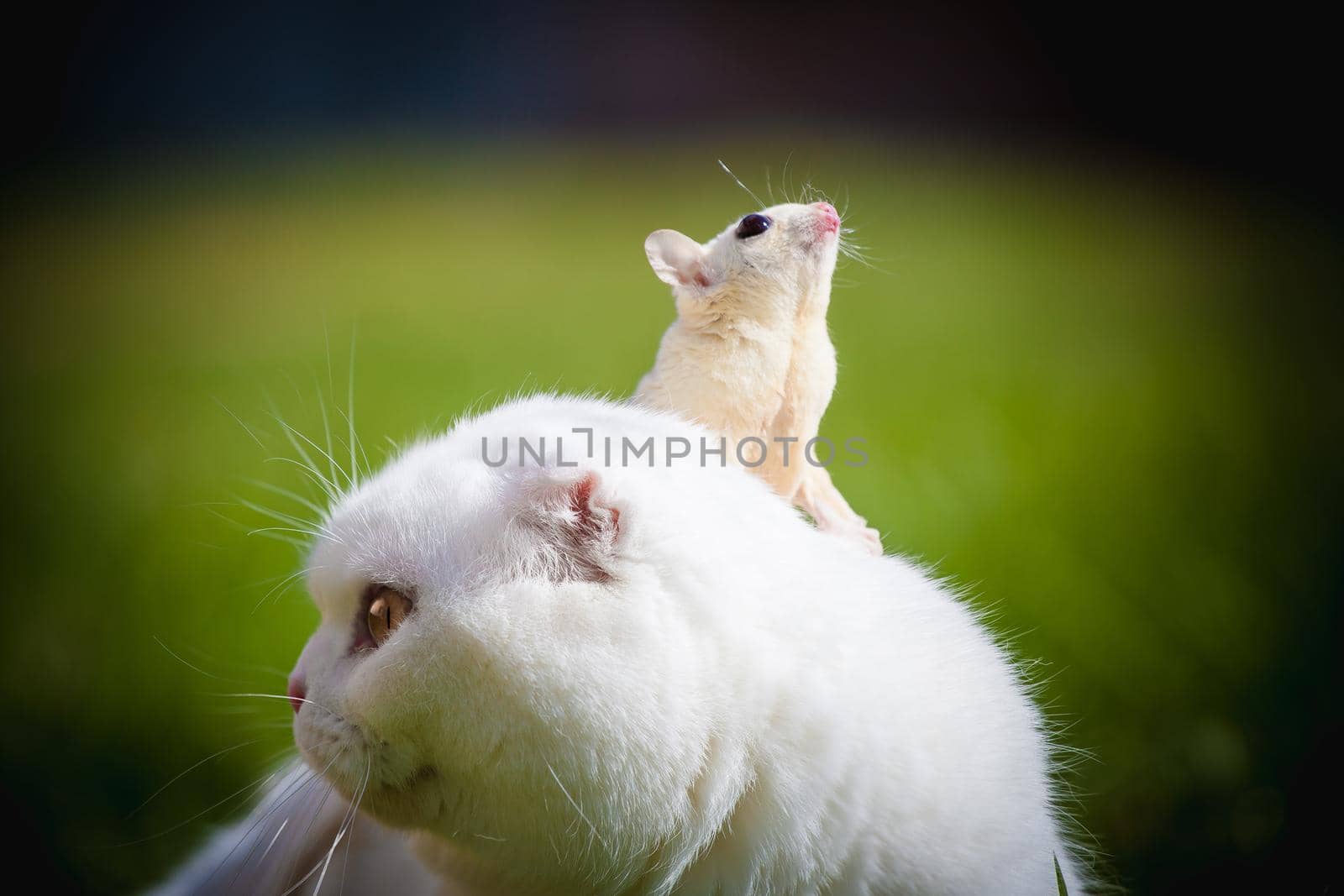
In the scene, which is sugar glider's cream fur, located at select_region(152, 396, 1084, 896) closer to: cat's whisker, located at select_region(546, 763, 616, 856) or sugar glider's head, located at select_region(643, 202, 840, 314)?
cat's whisker, located at select_region(546, 763, 616, 856)

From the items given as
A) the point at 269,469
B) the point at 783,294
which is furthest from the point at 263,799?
the point at 269,469

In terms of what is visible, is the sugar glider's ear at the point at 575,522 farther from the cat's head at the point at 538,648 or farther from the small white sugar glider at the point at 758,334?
the small white sugar glider at the point at 758,334

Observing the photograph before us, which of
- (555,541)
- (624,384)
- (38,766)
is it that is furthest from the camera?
(624,384)

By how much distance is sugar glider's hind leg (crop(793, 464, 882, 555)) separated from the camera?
40.4 inches

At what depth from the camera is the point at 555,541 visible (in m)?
0.83

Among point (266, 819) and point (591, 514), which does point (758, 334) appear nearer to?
point (591, 514)

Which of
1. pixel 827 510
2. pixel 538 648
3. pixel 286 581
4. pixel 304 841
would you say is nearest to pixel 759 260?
pixel 827 510

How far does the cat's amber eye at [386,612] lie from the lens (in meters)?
0.86

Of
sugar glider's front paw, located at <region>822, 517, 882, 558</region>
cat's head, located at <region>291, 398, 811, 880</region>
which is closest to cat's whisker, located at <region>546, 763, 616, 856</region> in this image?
cat's head, located at <region>291, 398, 811, 880</region>

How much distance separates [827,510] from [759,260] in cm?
27

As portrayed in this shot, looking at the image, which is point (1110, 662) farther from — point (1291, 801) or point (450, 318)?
point (450, 318)

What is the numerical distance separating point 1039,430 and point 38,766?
6.72 ft

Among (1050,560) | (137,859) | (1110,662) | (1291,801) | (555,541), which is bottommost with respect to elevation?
(137,859)

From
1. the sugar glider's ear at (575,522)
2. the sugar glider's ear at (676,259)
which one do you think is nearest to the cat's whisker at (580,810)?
the sugar glider's ear at (575,522)
